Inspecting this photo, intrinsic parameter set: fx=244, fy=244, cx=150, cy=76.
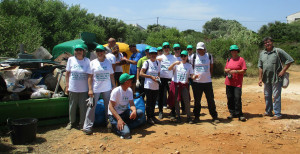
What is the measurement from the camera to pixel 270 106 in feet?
20.8

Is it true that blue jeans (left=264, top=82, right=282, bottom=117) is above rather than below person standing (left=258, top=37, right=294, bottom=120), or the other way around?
below

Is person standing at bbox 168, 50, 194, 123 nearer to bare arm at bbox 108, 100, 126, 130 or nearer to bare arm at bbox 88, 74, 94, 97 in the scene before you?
bare arm at bbox 108, 100, 126, 130

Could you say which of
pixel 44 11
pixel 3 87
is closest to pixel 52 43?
pixel 44 11

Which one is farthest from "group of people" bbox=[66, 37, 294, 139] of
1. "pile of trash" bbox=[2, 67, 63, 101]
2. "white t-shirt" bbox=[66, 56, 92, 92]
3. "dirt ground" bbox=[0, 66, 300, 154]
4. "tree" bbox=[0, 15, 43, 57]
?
"tree" bbox=[0, 15, 43, 57]

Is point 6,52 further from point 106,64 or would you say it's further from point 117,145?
point 117,145

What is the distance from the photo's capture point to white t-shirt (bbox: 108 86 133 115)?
4.94m

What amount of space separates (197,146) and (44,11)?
17337mm

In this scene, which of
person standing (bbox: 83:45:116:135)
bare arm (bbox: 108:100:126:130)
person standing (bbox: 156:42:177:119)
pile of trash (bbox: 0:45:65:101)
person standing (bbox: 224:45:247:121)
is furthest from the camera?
person standing (bbox: 156:42:177:119)

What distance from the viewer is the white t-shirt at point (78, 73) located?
5172 millimetres

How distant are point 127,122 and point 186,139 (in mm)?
1324

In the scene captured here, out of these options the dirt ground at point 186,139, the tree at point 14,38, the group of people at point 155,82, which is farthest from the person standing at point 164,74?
Result: the tree at point 14,38

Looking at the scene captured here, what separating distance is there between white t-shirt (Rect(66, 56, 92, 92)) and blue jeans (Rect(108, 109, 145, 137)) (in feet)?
3.01

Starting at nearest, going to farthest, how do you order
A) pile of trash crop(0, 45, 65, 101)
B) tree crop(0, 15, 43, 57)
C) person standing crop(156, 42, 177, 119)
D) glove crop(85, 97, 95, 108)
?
glove crop(85, 97, 95, 108)
pile of trash crop(0, 45, 65, 101)
person standing crop(156, 42, 177, 119)
tree crop(0, 15, 43, 57)

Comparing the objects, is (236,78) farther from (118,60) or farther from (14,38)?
(14,38)
